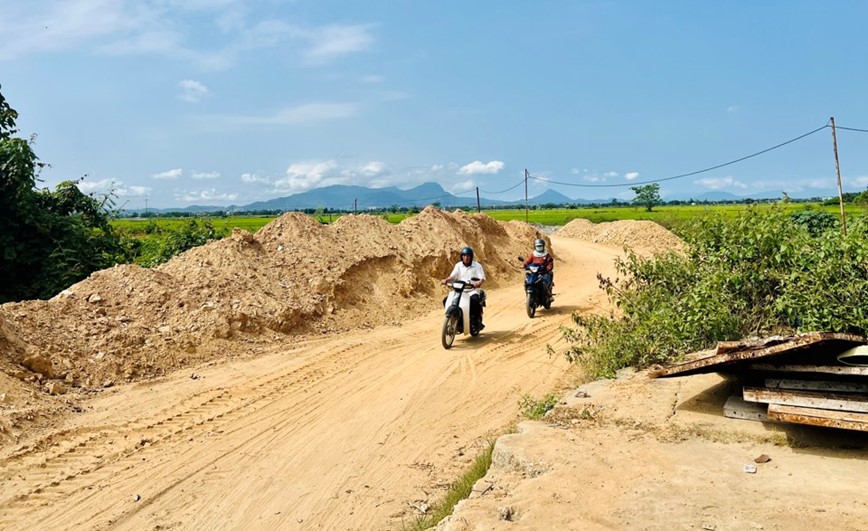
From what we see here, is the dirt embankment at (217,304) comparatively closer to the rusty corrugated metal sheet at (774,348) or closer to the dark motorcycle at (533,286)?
the dark motorcycle at (533,286)

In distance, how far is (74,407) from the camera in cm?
817

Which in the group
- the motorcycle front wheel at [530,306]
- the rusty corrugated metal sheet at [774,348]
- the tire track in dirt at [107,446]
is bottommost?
the tire track in dirt at [107,446]

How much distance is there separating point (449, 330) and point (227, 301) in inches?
172

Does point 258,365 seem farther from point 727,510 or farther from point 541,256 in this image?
point 727,510

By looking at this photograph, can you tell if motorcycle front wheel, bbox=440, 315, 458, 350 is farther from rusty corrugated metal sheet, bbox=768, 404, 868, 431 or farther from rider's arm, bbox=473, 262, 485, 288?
rusty corrugated metal sheet, bbox=768, 404, 868, 431

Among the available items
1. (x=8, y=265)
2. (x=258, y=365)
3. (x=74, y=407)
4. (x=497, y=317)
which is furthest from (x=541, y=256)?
(x=8, y=265)

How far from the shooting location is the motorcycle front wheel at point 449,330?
1069 cm

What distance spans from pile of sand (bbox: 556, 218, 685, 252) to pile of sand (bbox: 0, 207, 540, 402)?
17.2 m

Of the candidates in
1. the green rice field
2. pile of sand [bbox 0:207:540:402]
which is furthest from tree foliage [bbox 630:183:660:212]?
pile of sand [bbox 0:207:540:402]

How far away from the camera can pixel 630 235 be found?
3541 cm

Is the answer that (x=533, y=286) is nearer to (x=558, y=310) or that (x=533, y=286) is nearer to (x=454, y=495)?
(x=558, y=310)

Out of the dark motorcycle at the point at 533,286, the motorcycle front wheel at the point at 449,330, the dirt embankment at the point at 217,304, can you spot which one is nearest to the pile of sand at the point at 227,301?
the dirt embankment at the point at 217,304

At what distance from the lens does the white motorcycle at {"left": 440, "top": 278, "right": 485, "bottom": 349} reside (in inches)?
423

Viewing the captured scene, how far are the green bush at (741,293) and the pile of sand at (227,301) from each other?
6.16 m
